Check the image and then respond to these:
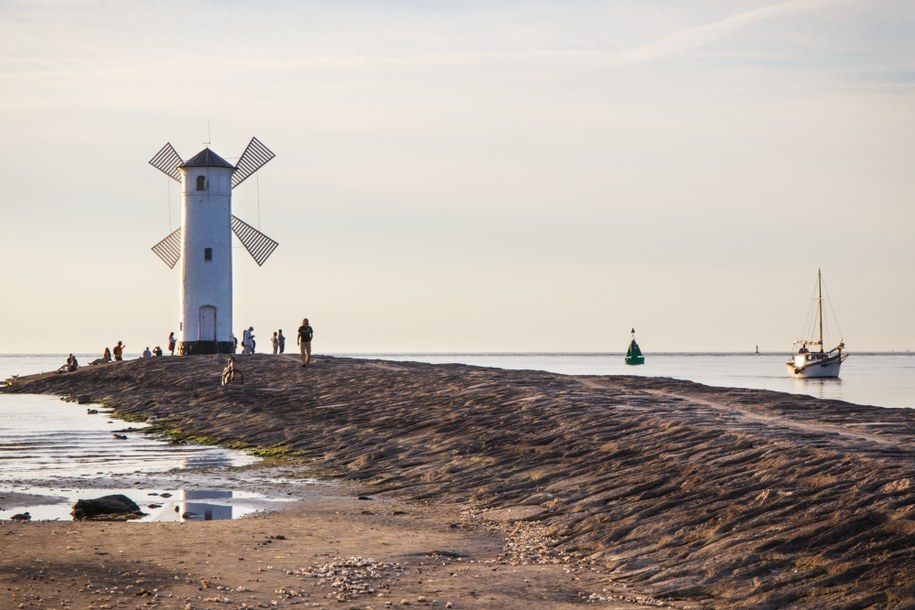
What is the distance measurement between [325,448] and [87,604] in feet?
57.4

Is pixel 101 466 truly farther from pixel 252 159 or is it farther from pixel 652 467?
pixel 252 159

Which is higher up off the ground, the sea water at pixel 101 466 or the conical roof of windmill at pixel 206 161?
the conical roof of windmill at pixel 206 161

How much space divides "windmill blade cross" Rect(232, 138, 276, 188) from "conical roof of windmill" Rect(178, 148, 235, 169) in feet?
28.0

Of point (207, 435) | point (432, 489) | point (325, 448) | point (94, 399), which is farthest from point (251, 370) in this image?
point (432, 489)

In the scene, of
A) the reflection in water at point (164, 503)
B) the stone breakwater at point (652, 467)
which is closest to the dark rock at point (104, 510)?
the reflection in water at point (164, 503)

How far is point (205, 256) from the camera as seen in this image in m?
70.3

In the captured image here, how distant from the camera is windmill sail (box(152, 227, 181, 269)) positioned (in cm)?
8019

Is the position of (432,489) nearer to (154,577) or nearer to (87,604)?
(154,577)

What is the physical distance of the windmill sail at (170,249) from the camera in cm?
8019

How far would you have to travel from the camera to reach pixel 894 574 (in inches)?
548

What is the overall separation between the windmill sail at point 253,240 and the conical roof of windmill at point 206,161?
337 inches

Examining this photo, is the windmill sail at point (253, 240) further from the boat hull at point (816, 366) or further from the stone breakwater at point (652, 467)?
the boat hull at point (816, 366)

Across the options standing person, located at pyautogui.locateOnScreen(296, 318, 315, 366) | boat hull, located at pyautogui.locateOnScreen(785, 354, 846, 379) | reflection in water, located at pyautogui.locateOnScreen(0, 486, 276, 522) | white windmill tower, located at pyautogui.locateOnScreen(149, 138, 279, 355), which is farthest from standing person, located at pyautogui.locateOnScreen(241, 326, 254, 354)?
boat hull, located at pyautogui.locateOnScreen(785, 354, 846, 379)

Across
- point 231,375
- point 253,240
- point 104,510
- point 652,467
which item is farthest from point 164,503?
point 253,240
